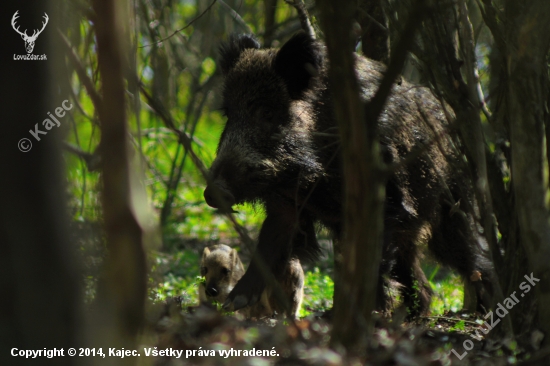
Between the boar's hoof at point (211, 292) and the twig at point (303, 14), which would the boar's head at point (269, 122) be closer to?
the twig at point (303, 14)

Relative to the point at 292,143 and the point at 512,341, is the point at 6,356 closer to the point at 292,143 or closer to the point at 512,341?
the point at 512,341

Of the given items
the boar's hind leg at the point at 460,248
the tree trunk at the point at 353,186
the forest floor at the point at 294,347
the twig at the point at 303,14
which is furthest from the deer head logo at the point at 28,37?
the boar's hind leg at the point at 460,248

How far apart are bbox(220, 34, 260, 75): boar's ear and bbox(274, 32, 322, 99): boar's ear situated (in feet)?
1.71

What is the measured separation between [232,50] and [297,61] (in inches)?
28.1

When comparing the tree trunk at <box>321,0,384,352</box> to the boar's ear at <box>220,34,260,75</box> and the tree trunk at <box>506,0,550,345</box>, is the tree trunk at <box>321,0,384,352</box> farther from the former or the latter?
the boar's ear at <box>220,34,260,75</box>

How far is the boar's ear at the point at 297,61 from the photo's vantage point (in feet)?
16.7

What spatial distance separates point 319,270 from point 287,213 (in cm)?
322

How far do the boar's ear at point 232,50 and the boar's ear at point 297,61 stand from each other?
52 cm

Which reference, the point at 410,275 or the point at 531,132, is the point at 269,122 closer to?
the point at 410,275

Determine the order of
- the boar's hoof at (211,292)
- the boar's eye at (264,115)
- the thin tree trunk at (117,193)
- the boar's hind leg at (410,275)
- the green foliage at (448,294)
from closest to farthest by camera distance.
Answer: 1. the thin tree trunk at (117,193)
2. the boar's eye at (264,115)
3. the boar's hoof at (211,292)
4. the boar's hind leg at (410,275)
5. the green foliage at (448,294)

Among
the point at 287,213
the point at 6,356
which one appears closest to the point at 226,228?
the point at 287,213

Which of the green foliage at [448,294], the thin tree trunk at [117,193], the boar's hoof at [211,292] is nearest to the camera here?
the thin tree trunk at [117,193]

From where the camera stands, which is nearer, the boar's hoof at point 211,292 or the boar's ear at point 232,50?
the boar's hoof at point 211,292

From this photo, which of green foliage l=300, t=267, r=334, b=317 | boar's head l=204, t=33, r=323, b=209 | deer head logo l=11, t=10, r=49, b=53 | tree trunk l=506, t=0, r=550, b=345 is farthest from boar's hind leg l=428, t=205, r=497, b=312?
deer head logo l=11, t=10, r=49, b=53
